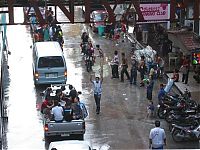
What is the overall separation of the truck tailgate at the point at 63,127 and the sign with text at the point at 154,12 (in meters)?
5.46

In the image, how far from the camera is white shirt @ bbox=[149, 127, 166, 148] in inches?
735

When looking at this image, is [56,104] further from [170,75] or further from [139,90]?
[170,75]

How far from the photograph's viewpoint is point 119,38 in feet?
133

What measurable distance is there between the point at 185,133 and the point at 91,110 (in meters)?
5.36

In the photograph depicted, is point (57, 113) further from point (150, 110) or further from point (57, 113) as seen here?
point (150, 110)

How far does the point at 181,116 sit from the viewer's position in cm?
2256

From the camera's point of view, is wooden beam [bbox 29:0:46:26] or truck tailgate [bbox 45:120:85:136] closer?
truck tailgate [bbox 45:120:85:136]

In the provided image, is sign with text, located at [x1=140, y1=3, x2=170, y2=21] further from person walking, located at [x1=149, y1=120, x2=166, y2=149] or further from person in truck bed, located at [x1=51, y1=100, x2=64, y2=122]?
person walking, located at [x1=149, y1=120, x2=166, y2=149]

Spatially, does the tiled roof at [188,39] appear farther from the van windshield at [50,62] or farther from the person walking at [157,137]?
the person walking at [157,137]

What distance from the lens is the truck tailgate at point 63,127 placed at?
21.0 meters

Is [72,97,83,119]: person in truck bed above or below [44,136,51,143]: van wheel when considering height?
above

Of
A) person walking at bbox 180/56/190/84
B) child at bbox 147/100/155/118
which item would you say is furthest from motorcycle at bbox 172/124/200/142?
person walking at bbox 180/56/190/84

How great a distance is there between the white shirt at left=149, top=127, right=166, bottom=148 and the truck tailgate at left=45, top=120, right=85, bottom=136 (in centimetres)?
321

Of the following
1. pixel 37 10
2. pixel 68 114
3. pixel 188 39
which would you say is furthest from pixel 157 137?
pixel 188 39
